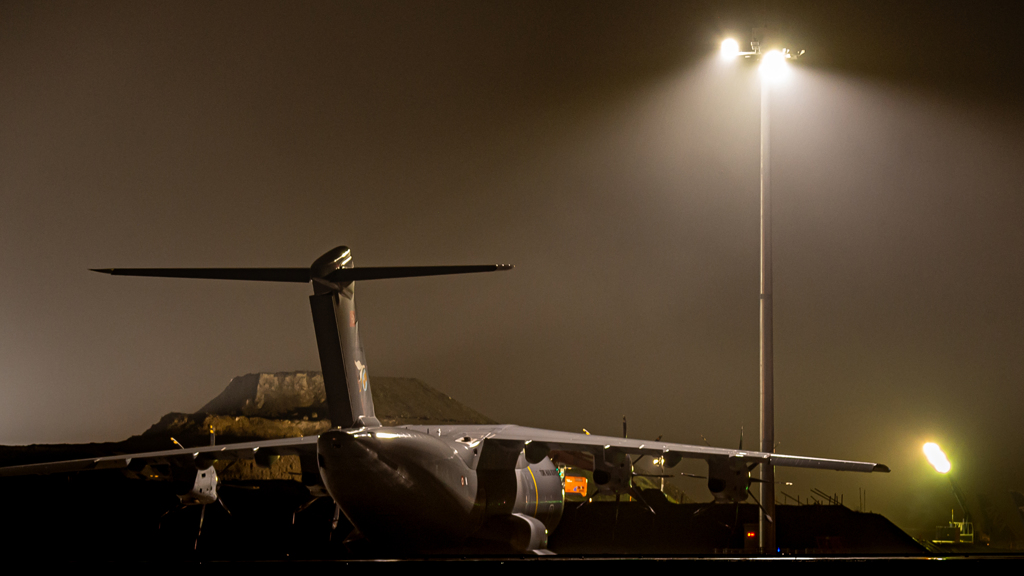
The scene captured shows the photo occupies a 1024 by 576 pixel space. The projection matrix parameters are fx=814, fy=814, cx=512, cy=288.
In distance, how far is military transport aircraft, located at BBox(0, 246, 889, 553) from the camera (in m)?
13.9

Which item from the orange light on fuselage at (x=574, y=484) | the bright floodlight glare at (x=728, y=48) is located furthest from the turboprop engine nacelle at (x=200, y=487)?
the bright floodlight glare at (x=728, y=48)

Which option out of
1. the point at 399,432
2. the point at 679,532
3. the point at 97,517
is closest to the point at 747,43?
the point at 399,432

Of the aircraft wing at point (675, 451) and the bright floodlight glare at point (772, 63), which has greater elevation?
the bright floodlight glare at point (772, 63)

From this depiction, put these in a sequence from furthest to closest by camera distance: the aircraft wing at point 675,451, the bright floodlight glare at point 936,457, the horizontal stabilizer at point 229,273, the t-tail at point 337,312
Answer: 1. the bright floodlight glare at point 936,457
2. the aircraft wing at point 675,451
3. the t-tail at point 337,312
4. the horizontal stabilizer at point 229,273

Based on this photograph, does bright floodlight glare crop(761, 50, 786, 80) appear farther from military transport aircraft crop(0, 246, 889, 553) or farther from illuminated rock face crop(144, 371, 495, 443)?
illuminated rock face crop(144, 371, 495, 443)

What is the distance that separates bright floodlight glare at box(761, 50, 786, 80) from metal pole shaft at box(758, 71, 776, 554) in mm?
191

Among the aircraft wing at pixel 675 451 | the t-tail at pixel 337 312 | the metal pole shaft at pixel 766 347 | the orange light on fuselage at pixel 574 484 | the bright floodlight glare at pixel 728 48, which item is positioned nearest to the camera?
the t-tail at pixel 337 312

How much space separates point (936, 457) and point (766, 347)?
755 centimetres

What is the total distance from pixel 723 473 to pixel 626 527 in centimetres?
1552

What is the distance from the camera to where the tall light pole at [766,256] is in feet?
57.5

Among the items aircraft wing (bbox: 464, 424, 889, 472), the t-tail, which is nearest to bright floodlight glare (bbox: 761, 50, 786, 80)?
aircraft wing (bbox: 464, 424, 889, 472)

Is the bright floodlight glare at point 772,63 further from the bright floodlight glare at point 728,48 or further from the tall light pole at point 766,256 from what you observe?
the bright floodlight glare at point 728,48

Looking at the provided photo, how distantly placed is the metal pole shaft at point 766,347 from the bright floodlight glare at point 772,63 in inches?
7.5

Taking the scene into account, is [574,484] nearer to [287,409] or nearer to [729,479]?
[729,479]
